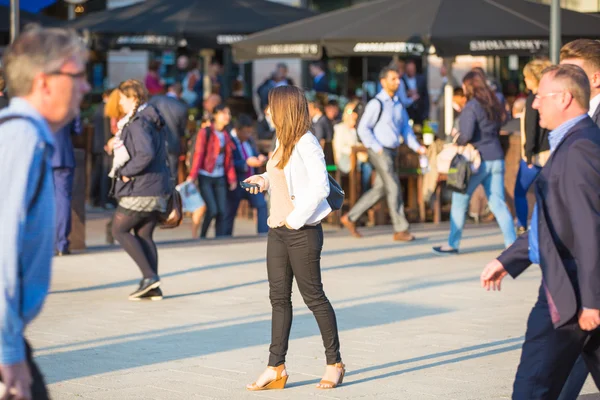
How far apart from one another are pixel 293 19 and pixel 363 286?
10185 mm

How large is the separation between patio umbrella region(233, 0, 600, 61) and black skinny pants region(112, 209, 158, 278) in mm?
5697

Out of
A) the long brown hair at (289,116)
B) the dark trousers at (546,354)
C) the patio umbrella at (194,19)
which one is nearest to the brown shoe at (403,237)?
the patio umbrella at (194,19)

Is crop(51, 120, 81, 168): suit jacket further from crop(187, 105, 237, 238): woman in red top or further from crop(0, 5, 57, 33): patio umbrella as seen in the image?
crop(0, 5, 57, 33): patio umbrella

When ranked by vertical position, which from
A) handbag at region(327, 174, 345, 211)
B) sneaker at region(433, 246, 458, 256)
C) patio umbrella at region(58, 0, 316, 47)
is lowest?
sneaker at region(433, 246, 458, 256)

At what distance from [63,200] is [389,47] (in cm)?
474

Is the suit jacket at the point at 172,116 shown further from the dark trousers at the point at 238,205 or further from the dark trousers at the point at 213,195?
the dark trousers at the point at 213,195

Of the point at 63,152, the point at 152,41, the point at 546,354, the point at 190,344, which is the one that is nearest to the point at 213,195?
the point at 63,152

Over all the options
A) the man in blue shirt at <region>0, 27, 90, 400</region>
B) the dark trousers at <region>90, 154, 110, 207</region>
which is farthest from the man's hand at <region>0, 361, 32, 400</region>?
the dark trousers at <region>90, 154, 110, 207</region>

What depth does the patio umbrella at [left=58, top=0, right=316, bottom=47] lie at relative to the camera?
18.7m

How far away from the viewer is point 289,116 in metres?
6.57

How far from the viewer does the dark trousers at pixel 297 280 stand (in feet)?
21.6

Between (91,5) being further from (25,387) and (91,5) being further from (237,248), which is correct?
Result: (25,387)

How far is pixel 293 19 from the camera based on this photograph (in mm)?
19875

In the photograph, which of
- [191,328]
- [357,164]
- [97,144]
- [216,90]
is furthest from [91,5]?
[191,328]
